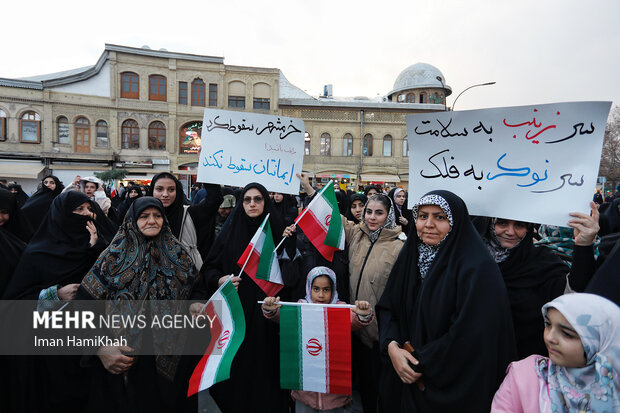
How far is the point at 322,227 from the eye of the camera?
9.72ft

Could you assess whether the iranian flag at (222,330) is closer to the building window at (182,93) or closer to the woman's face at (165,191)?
the woman's face at (165,191)

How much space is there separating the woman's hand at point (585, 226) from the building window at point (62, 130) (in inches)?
1100

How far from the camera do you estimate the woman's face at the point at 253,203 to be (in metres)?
2.88

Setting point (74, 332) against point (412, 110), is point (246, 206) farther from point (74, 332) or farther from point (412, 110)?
point (412, 110)

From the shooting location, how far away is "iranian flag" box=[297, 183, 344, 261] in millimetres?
2885

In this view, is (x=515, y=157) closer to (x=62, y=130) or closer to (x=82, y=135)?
(x=82, y=135)

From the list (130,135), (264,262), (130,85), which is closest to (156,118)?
(130,135)

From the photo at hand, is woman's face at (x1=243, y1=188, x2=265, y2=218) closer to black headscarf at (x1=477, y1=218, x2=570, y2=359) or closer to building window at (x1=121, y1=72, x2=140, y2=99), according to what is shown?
black headscarf at (x1=477, y1=218, x2=570, y2=359)

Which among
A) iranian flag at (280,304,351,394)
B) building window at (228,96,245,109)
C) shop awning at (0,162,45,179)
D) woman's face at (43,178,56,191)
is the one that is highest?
building window at (228,96,245,109)

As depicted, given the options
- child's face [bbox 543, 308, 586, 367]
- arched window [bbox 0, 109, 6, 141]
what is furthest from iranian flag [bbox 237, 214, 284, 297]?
arched window [bbox 0, 109, 6, 141]

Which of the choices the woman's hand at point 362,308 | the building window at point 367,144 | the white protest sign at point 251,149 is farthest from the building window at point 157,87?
the woman's hand at point 362,308

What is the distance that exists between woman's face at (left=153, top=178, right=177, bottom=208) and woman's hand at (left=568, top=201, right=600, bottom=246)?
326 centimetres

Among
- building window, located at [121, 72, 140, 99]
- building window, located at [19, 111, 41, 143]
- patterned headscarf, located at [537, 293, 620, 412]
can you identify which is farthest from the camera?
building window, located at [121, 72, 140, 99]

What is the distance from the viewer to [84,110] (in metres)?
22.5
